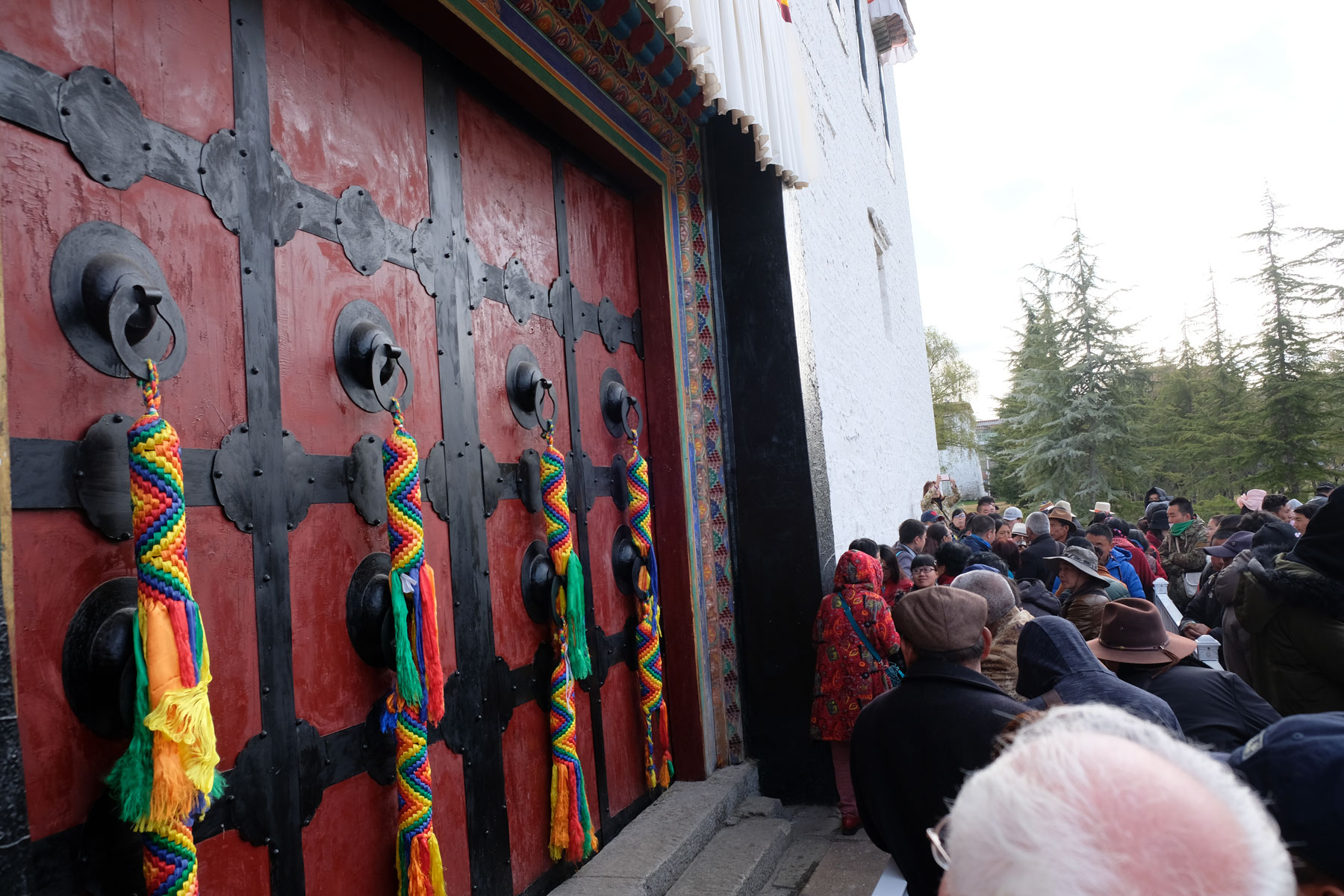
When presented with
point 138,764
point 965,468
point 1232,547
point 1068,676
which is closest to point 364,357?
point 138,764

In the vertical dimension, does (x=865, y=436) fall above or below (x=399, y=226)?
below

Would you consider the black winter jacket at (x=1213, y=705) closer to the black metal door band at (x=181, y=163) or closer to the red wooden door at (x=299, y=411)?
the red wooden door at (x=299, y=411)

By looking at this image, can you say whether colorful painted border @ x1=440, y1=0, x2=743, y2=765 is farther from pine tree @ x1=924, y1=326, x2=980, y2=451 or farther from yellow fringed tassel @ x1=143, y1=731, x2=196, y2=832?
pine tree @ x1=924, y1=326, x2=980, y2=451

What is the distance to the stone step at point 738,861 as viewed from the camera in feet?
9.79

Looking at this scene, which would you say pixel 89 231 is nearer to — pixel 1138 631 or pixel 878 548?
pixel 1138 631

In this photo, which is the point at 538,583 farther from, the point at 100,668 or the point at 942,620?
the point at 100,668

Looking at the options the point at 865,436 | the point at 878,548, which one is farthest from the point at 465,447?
the point at 865,436

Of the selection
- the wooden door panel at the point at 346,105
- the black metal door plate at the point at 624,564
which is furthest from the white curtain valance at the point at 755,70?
the black metal door plate at the point at 624,564

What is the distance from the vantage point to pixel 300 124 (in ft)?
6.95

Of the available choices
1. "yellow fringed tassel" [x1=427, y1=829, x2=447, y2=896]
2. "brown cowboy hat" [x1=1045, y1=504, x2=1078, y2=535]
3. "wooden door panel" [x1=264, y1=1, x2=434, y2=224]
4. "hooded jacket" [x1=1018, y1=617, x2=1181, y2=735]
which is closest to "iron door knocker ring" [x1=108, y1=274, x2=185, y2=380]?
"wooden door panel" [x1=264, y1=1, x2=434, y2=224]

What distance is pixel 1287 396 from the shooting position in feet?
53.3

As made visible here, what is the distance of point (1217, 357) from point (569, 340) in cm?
2319

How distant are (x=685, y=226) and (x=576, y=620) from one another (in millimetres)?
2313

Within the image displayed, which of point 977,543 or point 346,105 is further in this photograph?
point 977,543
